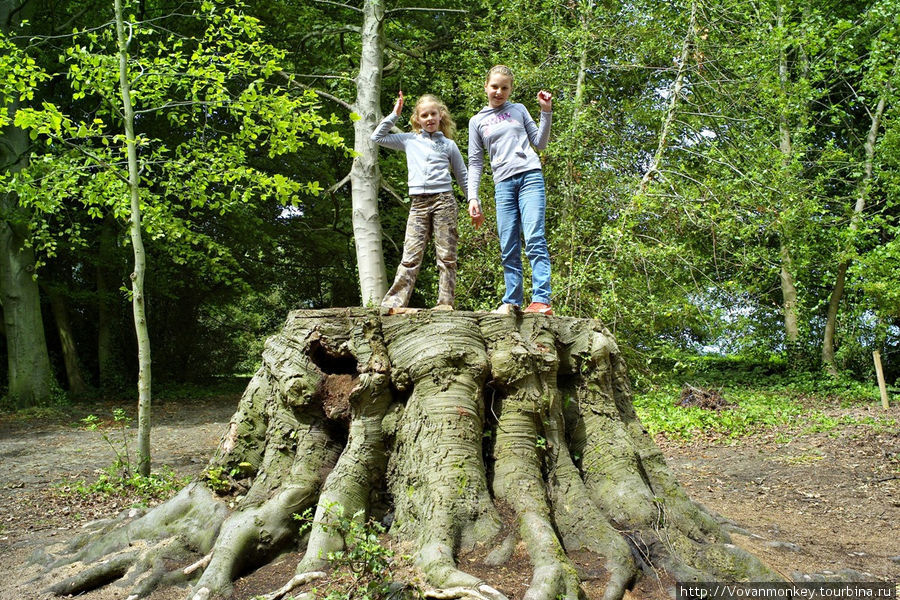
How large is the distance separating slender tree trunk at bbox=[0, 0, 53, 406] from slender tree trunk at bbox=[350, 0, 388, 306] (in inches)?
337

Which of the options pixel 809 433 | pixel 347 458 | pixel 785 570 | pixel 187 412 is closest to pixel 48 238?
pixel 347 458

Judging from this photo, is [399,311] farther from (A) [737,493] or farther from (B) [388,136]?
(A) [737,493]

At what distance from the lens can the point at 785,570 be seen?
454 cm

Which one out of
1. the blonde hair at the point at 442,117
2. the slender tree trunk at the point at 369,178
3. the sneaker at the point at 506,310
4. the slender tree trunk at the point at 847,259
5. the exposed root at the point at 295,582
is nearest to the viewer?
the exposed root at the point at 295,582

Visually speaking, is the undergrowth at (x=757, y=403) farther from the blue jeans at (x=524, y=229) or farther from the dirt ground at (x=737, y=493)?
the blue jeans at (x=524, y=229)

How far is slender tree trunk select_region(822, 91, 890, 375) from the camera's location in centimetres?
1741

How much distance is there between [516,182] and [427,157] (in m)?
0.76

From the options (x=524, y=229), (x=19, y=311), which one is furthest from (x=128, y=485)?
(x=19, y=311)

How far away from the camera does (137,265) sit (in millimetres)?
7516

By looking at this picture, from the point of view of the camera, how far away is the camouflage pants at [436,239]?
5.40 m

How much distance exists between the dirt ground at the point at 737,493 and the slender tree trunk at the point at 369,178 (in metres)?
3.88

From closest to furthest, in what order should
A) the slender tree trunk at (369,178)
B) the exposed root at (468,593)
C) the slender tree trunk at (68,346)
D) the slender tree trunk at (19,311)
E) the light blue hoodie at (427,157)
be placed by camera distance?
the exposed root at (468,593) < the light blue hoodie at (427,157) < the slender tree trunk at (369,178) < the slender tree trunk at (19,311) < the slender tree trunk at (68,346)

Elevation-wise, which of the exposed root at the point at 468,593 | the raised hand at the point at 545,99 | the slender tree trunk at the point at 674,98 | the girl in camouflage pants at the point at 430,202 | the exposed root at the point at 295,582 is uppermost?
the slender tree trunk at the point at 674,98

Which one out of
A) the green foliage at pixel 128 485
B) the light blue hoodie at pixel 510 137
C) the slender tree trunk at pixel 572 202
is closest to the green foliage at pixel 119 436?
the green foliage at pixel 128 485
